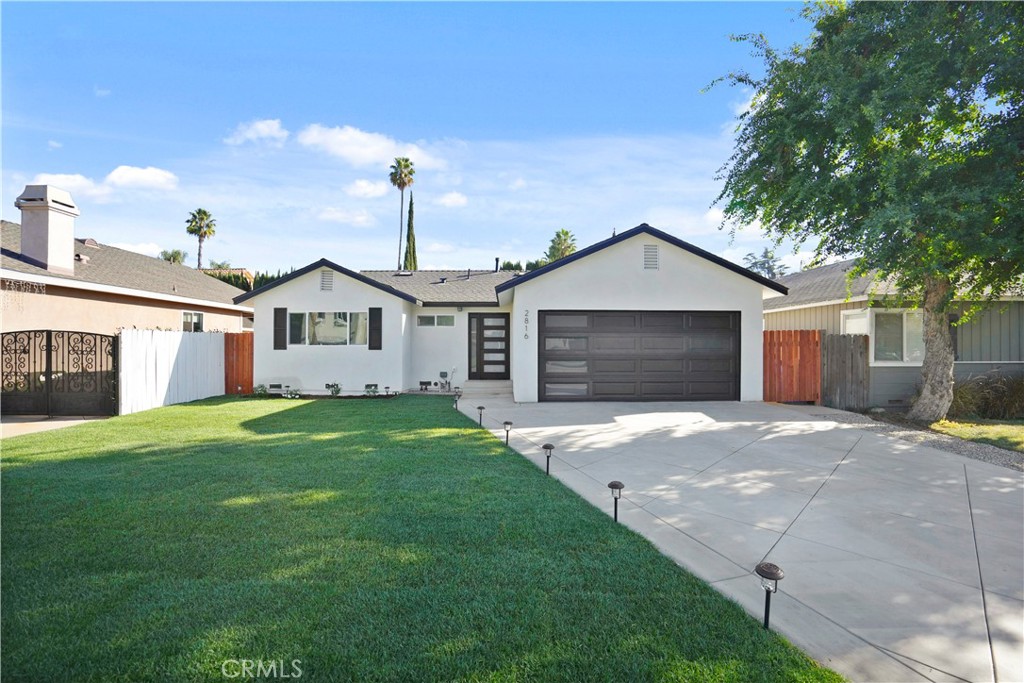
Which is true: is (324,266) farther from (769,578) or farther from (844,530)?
(769,578)

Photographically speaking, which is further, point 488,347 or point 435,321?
point 488,347

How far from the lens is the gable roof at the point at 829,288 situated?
38.6 feet

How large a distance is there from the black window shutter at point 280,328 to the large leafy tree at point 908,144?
12.6m

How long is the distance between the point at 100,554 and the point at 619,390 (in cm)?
1075

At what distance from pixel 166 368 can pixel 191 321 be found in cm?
586

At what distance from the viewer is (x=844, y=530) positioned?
408 cm

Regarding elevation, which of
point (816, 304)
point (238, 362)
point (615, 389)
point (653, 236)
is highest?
point (653, 236)

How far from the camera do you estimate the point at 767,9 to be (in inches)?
390

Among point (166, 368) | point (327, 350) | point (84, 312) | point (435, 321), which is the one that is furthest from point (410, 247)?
point (166, 368)

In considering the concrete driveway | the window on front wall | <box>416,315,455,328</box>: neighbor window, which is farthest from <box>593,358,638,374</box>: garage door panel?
the window on front wall

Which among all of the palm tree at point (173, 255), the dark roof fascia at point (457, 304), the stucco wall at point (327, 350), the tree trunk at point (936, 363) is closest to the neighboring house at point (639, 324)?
the dark roof fascia at point (457, 304)

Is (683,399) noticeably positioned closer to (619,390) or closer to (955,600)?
(619,390)

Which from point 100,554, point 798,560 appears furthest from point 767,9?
point 100,554

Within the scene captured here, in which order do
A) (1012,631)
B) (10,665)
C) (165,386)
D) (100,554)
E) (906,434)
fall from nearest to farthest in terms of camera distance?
(10,665)
(1012,631)
(100,554)
(906,434)
(165,386)
